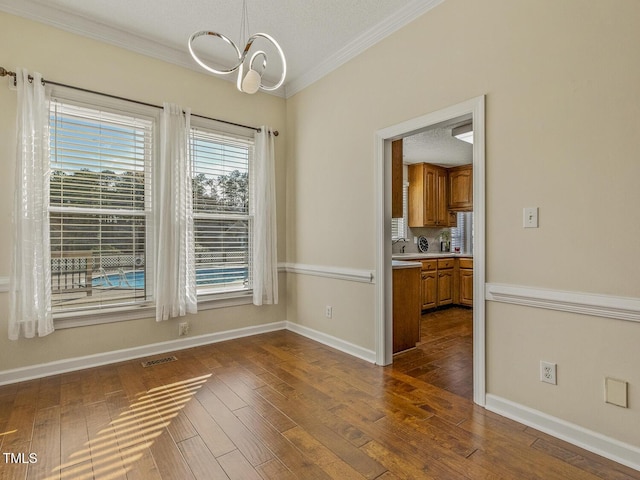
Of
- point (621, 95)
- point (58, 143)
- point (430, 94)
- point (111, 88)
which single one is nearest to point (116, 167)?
point (58, 143)

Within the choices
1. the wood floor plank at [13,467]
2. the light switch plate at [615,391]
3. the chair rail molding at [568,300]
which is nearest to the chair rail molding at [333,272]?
the chair rail molding at [568,300]

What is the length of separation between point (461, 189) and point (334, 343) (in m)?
4.27

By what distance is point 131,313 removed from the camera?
3.22 metres

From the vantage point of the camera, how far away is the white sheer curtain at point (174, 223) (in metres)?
3.25

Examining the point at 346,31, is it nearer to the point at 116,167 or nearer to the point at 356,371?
the point at 116,167

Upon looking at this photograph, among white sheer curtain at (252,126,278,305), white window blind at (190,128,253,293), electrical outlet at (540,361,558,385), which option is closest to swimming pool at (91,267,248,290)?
white window blind at (190,128,253,293)

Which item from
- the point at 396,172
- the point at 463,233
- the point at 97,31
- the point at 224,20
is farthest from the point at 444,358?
the point at 97,31

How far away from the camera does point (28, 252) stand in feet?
8.63

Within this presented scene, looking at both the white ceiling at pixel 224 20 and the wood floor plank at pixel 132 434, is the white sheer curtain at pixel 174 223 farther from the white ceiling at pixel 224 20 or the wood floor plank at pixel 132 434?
the wood floor plank at pixel 132 434

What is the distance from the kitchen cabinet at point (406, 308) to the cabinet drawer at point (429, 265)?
1794 mm

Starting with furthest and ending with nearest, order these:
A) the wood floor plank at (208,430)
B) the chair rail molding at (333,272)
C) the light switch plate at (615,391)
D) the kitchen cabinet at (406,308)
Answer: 1. the kitchen cabinet at (406,308)
2. the chair rail molding at (333,272)
3. the wood floor plank at (208,430)
4. the light switch plate at (615,391)

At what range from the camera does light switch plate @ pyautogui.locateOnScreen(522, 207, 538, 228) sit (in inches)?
80.9

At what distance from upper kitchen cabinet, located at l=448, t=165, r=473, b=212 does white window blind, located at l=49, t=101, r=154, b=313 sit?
207 inches

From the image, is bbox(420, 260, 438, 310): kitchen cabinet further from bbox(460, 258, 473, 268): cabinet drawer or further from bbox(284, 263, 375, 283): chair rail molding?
bbox(284, 263, 375, 283): chair rail molding
